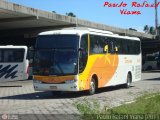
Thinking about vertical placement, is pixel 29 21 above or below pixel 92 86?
above

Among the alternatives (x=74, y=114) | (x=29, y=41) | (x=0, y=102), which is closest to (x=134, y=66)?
(x=0, y=102)

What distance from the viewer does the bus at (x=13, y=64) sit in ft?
103

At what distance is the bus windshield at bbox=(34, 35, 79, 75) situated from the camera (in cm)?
1925

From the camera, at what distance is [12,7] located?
34.2m

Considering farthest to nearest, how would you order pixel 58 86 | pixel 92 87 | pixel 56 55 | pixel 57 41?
pixel 92 87 < pixel 57 41 < pixel 56 55 < pixel 58 86

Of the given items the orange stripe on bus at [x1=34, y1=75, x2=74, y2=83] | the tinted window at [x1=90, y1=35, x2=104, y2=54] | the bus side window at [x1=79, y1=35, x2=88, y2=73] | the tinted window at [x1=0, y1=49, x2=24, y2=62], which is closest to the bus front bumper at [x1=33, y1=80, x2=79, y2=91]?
the orange stripe on bus at [x1=34, y1=75, x2=74, y2=83]

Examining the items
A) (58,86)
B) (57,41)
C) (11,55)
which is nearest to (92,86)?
(58,86)

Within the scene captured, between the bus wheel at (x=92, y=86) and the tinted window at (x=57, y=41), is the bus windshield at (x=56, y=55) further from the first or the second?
the bus wheel at (x=92, y=86)

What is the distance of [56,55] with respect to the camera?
19.5 metres

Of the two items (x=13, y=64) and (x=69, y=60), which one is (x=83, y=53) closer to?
(x=69, y=60)

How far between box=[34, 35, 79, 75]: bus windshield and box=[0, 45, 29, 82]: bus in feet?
38.6

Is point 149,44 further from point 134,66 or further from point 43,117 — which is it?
point 43,117

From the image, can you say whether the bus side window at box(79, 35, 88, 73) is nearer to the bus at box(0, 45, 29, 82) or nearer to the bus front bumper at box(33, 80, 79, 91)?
the bus front bumper at box(33, 80, 79, 91)

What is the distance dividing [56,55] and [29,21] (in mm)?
22911
